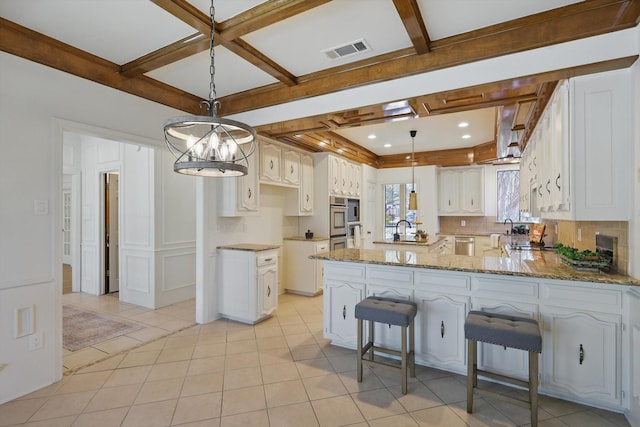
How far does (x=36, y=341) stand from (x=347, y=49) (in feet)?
11.2

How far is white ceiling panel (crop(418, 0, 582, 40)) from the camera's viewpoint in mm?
2096

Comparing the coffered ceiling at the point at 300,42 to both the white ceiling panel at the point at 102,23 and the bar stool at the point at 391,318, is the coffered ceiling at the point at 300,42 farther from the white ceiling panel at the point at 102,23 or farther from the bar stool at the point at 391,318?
the bar stool at the point at 391,318

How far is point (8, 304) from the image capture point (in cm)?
235

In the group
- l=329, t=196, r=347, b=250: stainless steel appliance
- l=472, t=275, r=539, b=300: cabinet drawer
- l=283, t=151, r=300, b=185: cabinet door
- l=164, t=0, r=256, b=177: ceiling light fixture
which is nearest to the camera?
l=164, t=0, r=256, b=177: ceiling light fixture

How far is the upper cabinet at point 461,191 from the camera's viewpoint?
22.9 feet

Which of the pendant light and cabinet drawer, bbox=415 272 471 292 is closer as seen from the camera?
cabinet drawer, bbox=415 272 471 292

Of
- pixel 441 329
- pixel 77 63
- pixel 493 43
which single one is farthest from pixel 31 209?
pixel 493 43

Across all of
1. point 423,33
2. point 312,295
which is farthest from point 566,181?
point 312,295

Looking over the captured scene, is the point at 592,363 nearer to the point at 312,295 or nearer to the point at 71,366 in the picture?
the point at 312,295

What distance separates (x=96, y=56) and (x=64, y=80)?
1.14 ft

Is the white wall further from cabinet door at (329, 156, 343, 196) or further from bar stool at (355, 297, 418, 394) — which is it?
cabinet door at (329, 156, 343, 196)

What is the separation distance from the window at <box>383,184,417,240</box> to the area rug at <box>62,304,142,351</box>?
220 inches

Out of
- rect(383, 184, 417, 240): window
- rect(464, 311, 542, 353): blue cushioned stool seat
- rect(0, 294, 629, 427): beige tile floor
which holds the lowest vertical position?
rect(0, 294, 629, 427): beige tile floor

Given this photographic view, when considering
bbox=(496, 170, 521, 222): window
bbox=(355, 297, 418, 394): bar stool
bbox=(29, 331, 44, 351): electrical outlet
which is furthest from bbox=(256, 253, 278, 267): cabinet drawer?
bbox=(496, 170, 521, 222): window
